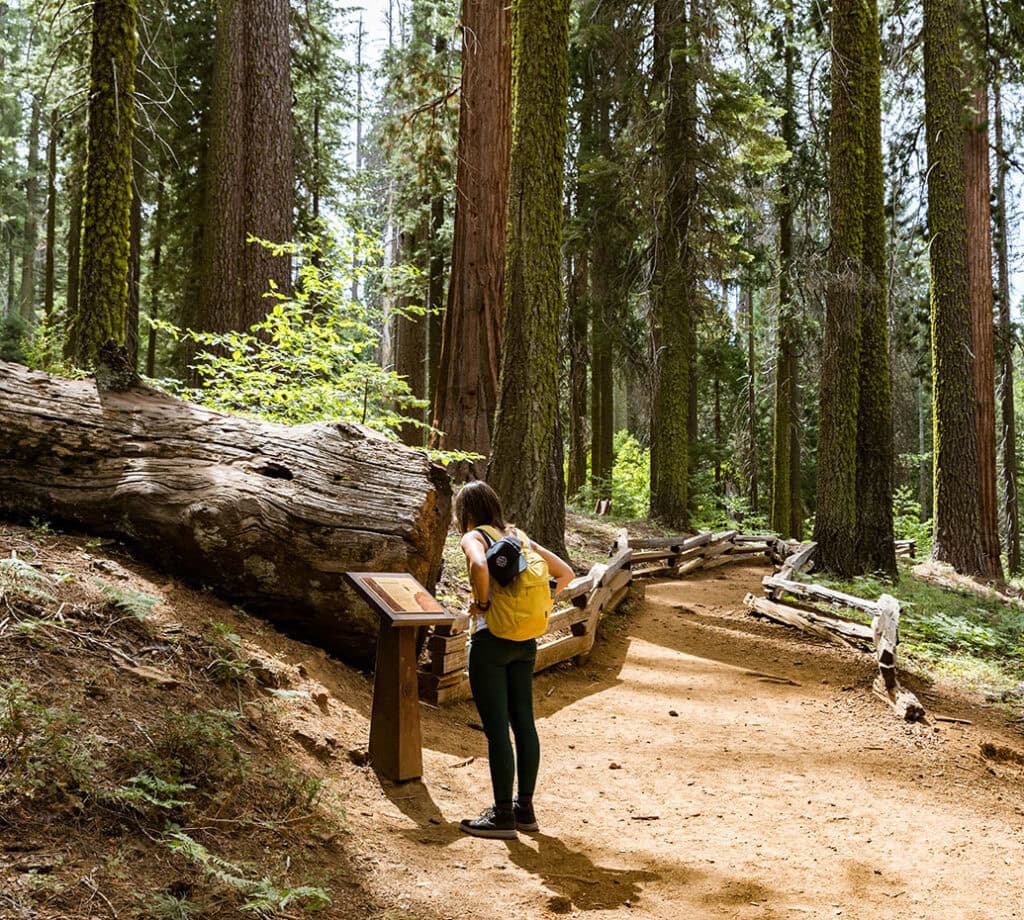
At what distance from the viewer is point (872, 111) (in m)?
12.8

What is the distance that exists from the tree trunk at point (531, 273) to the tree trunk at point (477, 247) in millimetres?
1973

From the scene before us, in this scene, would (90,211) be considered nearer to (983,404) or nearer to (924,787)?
(924,787)

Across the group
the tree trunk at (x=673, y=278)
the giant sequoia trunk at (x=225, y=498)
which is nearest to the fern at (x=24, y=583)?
the giant sequoia trunk at (x=225, y=498)

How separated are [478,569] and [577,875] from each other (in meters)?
1.55

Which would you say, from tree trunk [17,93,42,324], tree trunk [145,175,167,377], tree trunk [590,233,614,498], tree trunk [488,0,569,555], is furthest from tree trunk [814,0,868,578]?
tree trunk [17,93,42,324]

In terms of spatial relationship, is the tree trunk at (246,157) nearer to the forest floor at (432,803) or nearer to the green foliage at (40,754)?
the forest floor at (432,803)

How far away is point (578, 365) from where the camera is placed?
71.3ft

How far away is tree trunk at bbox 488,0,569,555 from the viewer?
30.3 feet

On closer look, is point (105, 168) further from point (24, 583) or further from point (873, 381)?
point (873, 381)

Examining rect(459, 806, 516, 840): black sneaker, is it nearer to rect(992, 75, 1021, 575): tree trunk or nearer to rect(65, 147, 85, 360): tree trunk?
rect(65, 147, 85, 360): tree trunk

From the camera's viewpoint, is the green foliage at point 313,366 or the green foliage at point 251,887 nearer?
the green foliage at point 251,887

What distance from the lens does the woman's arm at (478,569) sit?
4172 millimetres

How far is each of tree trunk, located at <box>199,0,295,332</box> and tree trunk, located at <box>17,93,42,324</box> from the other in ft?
83.0

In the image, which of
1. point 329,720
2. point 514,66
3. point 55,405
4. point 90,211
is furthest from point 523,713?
point 514,66
